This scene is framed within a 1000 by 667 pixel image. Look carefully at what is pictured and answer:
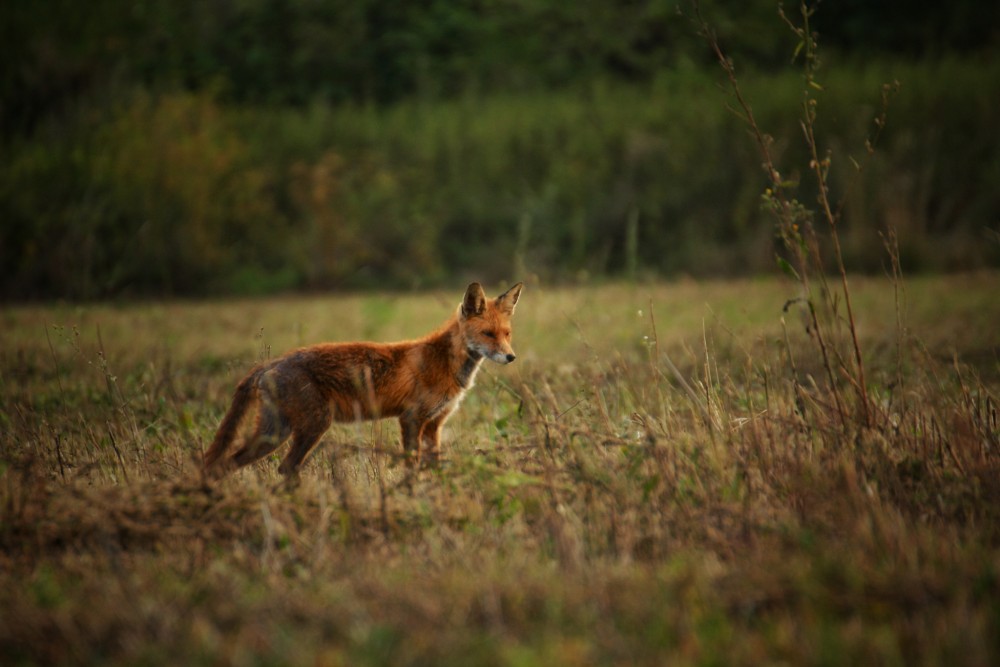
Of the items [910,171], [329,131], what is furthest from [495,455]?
[329,131]

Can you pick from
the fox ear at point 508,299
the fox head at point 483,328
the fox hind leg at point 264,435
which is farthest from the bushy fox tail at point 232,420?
the fox ear at point 508,299

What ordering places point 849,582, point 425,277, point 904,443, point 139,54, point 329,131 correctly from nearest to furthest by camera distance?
point 849,582 < point 904,443 < point 425,277 < point 329,131 < point 139,54

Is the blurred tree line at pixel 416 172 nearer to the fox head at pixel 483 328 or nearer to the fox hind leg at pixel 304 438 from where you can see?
the fox head at pixel 483 328

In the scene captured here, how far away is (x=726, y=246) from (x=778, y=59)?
7.96 m

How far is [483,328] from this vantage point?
634cm

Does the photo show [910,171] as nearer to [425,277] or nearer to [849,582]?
[425,277]

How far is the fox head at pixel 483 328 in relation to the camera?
248 inches

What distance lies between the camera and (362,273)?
1630cm

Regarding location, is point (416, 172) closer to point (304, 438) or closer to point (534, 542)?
point (304, 438)

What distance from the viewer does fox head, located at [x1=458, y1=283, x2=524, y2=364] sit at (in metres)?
6.30

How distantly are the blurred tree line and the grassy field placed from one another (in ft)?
24.0

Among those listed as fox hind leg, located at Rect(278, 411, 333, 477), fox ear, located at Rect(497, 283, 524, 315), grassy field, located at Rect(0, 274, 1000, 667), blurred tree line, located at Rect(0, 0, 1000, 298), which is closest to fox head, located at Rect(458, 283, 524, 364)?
fox ear, located at Rect(497, 283, 524, 315)

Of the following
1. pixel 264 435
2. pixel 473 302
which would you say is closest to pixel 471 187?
pixel 473 302

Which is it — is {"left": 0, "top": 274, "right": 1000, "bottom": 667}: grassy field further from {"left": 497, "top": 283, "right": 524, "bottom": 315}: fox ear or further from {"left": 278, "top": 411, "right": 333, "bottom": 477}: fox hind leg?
{"left": 497, "top": 283, "right": 524, "bottom": 315}: fox ear
